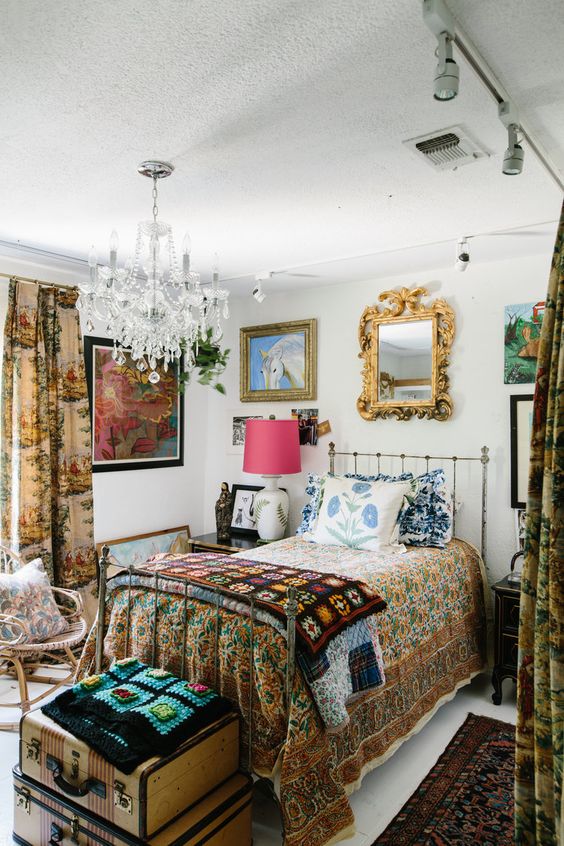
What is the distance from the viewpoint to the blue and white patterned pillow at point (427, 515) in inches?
140

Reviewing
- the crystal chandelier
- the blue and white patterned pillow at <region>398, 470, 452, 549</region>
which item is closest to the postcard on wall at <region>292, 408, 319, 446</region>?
the blue and white patterned pillow at <region>398, 470, 452, 549</region>

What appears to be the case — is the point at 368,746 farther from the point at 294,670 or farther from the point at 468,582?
the point at 468,582

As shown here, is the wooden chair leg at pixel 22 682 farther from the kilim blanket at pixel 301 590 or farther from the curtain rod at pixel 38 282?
the curtain rod at pixel 38 282

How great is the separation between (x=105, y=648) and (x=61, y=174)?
2076 mm

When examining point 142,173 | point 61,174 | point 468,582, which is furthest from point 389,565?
point 61,174

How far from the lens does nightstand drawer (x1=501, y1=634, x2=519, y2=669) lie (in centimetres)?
329

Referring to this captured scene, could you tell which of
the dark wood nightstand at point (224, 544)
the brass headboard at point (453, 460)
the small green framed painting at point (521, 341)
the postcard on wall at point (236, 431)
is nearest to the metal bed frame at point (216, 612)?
the dark wood nightstand at point (224, 544)

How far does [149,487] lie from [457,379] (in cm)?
246

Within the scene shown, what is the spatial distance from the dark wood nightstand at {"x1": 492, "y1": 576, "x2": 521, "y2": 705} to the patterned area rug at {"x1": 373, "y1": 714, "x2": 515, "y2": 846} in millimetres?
331

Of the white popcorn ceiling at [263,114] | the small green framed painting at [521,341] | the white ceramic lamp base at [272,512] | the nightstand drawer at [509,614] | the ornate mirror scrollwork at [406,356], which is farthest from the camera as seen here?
the white ceramic lamp base at [272,512]

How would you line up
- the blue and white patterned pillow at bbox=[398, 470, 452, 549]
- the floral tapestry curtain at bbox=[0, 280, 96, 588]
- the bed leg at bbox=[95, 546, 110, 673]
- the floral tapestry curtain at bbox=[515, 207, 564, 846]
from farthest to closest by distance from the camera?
the floral tapestry curtain at bbox=[0, 280, 96, 588] < the blue and white patterned pillow at bbox=[398, 470, 452, 549] < the bed leg at bbox=[95, 546, 110, 673] < the floral tapestry curtain at bbox=[515, 207, 564, 846]

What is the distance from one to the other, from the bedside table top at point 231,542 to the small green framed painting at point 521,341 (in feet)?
6.90

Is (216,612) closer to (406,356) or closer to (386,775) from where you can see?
(386,775)

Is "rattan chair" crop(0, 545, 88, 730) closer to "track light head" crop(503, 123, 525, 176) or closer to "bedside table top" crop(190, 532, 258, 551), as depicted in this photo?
"bedside table top" crop(190, 532, 258, 551)
